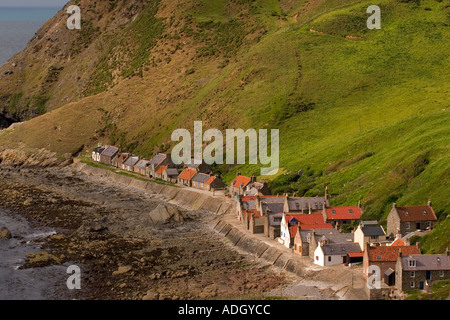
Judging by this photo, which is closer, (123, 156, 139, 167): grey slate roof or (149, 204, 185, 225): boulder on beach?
(149, 204, 185, 225): boulder on beach

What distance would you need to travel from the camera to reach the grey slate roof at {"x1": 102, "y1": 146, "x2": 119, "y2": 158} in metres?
181

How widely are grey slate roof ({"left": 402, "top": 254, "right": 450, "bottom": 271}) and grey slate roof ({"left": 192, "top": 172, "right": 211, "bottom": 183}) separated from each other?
66.2m

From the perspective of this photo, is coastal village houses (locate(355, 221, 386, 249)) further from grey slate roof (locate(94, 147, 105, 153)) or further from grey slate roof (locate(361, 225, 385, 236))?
grey slate roof (locate(94, 147, 105, 153))

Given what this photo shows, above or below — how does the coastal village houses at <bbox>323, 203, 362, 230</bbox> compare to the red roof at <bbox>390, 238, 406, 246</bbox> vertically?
above

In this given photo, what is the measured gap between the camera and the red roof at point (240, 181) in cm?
13612

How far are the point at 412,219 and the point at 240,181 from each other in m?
45.9

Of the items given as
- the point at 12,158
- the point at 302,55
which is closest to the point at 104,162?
the point at 12,158

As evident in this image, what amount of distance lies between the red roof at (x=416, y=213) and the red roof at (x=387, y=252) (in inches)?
421

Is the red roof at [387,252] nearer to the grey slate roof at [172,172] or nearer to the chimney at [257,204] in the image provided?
the chimney at [257,204]

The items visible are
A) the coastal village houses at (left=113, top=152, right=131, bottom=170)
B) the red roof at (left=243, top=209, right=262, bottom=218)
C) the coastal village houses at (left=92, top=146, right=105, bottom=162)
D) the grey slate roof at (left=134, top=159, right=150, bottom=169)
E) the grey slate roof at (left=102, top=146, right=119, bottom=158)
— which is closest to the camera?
the red roof at (left=243, top=209, right=262, bottom=218)

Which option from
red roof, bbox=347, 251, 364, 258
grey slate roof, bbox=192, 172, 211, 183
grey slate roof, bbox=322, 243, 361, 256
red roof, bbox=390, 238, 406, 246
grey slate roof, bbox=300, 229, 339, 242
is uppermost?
grey slate roof, bbox=192, 172, 211, 183

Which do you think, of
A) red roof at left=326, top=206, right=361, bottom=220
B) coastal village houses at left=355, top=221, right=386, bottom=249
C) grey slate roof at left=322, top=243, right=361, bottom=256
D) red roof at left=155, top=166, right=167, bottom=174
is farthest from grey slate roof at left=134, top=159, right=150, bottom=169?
grey slate roof at left=322, top=243, right=361, bottom=256

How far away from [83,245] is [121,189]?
46125mm
